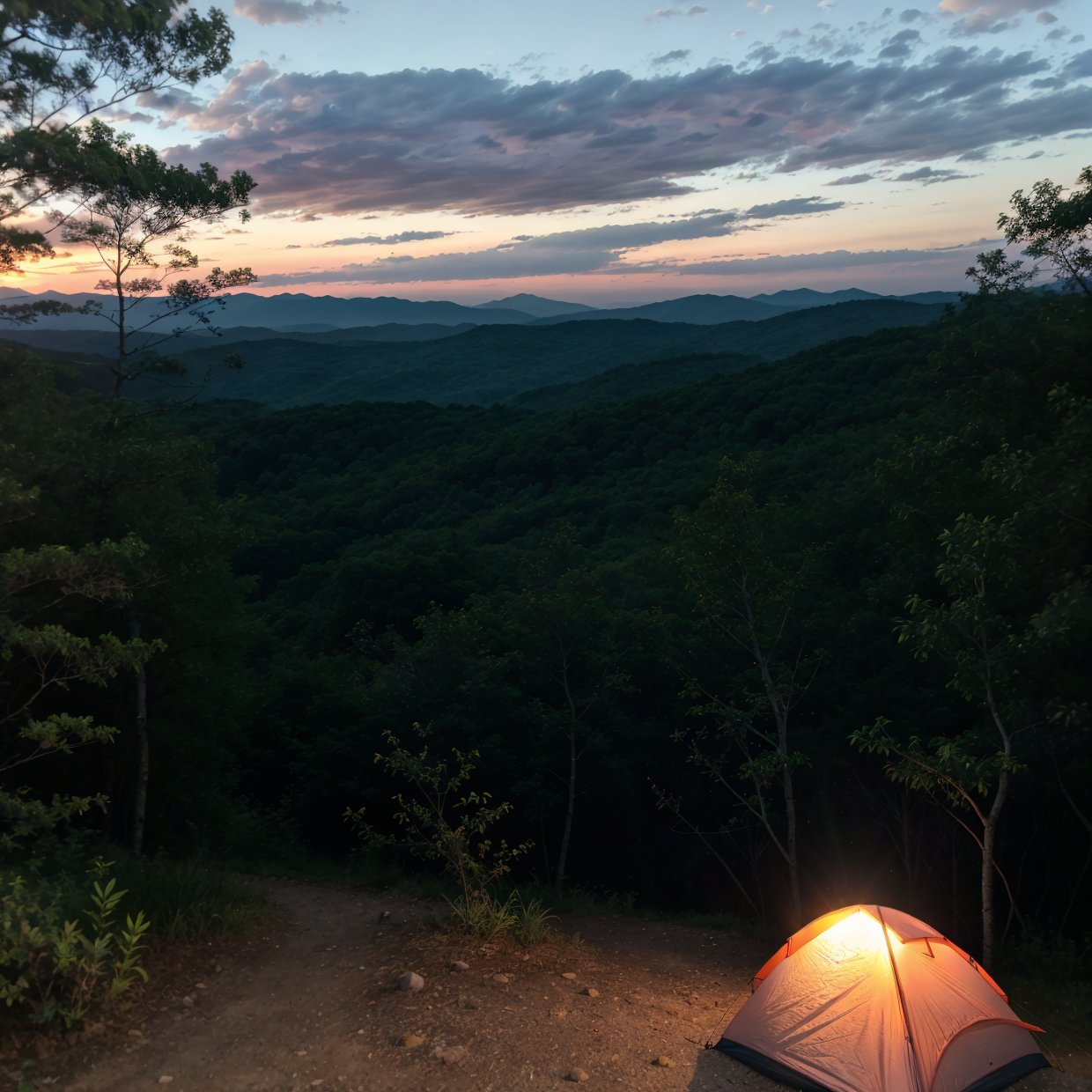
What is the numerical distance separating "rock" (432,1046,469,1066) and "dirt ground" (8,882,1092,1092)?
0.01m

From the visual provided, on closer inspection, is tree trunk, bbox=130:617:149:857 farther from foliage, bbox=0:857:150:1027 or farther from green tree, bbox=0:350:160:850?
foliage, bbox=0:857:150:1027

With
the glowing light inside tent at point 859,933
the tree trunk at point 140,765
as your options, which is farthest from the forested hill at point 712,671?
the glowing light inside tent at point 859,933

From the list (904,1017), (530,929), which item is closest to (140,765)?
(530,929)

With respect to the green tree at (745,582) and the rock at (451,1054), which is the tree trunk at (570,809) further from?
the rock at (451,1054)

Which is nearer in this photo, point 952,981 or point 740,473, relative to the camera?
point 952,981

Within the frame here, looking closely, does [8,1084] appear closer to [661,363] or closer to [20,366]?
[20,366]

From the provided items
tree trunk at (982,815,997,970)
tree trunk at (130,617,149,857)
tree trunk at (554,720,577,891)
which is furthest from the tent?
tree trunk at (130,617,149,857)

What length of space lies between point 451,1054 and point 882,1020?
3168 mm

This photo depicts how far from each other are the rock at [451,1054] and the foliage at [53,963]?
85.2 inches

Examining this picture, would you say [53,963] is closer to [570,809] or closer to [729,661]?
[570,809]

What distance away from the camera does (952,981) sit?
21.7ft

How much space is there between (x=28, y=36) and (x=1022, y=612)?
11717mm

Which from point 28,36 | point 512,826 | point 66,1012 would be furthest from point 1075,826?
point 28,36

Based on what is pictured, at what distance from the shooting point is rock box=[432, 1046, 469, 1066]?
18.9 feet
